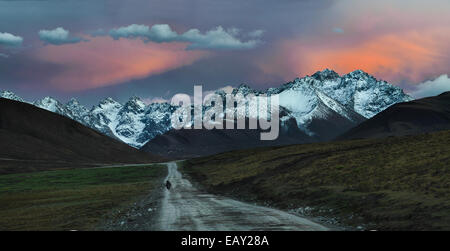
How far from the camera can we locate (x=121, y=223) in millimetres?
31797

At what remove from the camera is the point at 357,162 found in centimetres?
6069

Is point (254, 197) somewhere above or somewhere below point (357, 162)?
below

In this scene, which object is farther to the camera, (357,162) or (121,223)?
(357,162)
